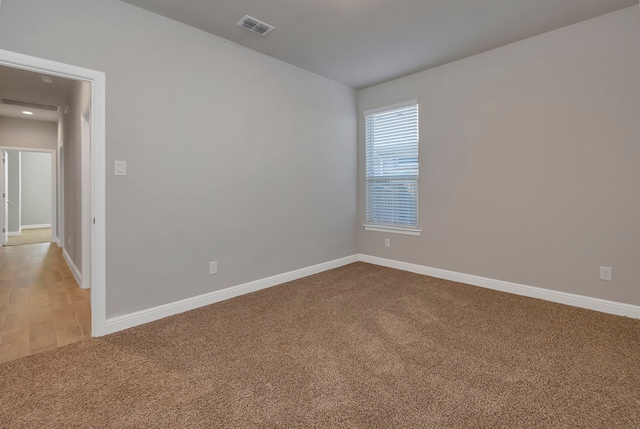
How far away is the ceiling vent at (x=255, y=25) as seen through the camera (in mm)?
2688

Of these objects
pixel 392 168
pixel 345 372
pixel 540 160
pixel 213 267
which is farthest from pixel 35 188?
pixel 540 160

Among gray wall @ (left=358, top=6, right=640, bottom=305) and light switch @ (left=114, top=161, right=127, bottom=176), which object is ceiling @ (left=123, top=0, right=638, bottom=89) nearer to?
gray wall @ (left=358, top=6, right=640, bottom=305)

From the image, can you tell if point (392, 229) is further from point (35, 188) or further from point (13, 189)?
point (35, 188)

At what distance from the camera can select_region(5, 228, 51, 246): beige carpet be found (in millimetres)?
6488

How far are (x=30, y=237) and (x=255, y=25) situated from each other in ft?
25.8

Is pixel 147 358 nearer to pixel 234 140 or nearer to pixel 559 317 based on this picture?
pixel 234 140

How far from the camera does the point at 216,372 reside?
1858mm

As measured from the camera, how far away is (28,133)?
6.23 meters

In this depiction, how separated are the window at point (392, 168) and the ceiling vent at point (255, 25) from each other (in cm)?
201

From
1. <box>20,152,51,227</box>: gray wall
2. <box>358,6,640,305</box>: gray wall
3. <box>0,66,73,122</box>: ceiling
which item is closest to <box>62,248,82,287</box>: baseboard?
<box>0,66,73,122</box>: ceiling

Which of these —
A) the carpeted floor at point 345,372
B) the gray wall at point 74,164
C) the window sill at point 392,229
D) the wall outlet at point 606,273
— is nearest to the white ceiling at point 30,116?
the gray wall at point 74,164

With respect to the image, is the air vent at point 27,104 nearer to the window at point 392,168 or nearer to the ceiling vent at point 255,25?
the ceiling vent at point 255,25

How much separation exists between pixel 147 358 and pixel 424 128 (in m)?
3.71

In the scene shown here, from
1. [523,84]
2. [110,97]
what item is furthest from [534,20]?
[110,97]
